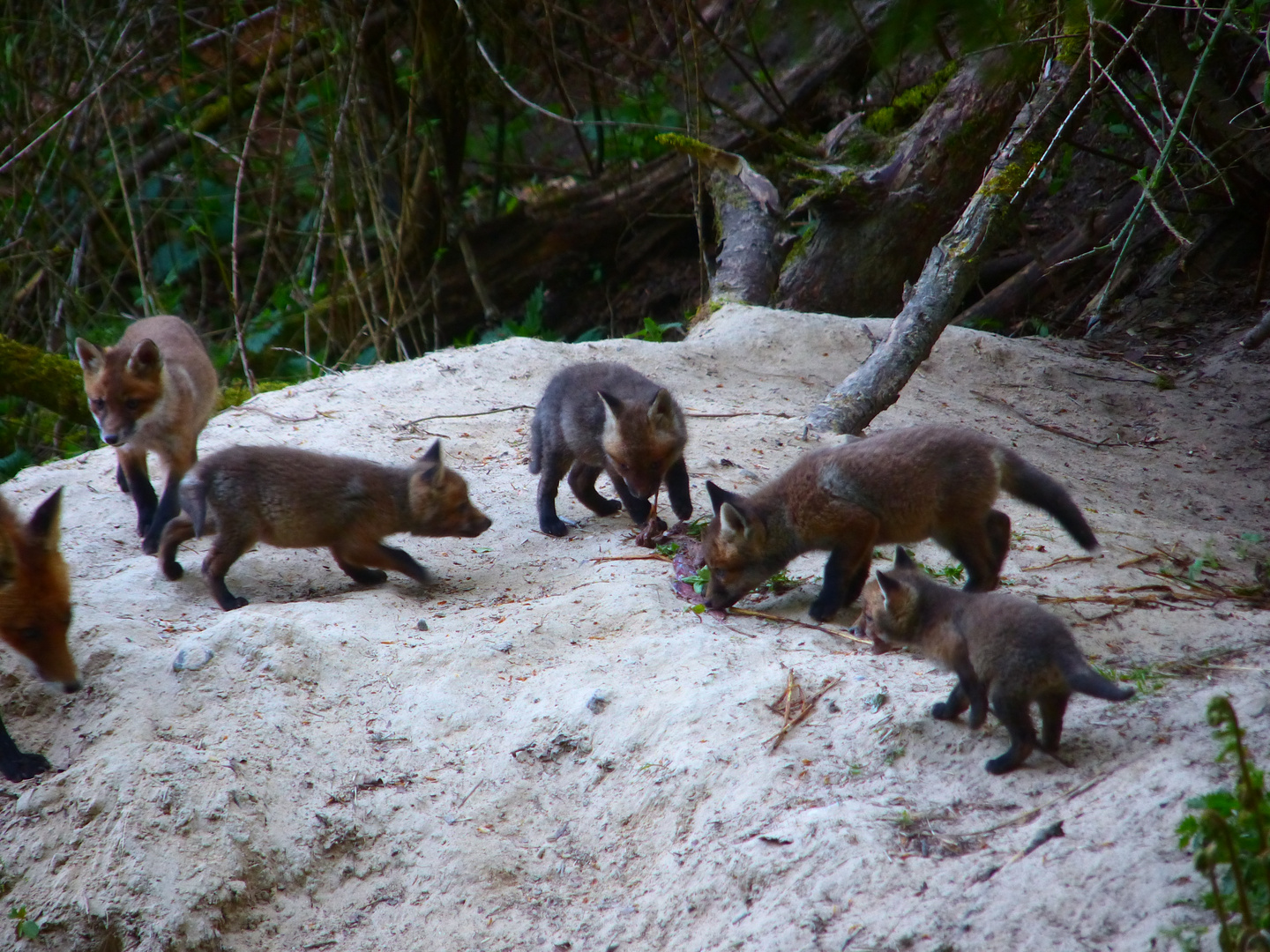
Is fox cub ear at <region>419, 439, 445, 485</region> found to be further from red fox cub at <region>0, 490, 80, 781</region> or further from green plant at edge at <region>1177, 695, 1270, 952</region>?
green plant at edge at <region>1177, 695, 1270, 952</region>

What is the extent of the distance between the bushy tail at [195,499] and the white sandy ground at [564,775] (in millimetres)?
403

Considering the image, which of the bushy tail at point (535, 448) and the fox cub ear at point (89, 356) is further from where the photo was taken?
the bushy tail at point (535, 448)

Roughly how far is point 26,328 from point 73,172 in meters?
2.40

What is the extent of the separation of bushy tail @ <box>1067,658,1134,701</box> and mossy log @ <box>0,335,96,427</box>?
27.2ft

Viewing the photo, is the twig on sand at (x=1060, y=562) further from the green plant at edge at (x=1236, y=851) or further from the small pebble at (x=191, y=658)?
the small pebble at (x=191, y=658)

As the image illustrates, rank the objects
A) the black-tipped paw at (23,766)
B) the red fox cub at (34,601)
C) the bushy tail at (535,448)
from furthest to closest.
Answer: the bushy tail at (535,448)
the red fox cub at (34,601)
the black-tipped paw at (23,766)

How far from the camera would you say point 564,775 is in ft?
13.2

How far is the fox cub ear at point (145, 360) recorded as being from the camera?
20.8ft

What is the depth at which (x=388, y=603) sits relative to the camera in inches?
212

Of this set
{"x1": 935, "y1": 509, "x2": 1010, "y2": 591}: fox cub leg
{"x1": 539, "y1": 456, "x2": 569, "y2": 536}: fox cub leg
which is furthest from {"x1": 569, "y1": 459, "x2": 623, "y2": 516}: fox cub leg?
{"x1": 935, "y1": 509, "x2": 1010, "y2": 591}: fox cub leg

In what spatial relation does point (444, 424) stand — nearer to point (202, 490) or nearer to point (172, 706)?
point (202, 490)

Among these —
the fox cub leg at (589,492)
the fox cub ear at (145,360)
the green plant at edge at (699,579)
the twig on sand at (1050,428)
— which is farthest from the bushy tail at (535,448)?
the twig on sand at (1050,428)

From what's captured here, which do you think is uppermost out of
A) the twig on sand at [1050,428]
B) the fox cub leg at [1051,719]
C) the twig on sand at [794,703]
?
the fox cub leg at [1051,719]

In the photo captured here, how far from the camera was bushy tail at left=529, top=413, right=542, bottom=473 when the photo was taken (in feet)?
22.1
